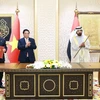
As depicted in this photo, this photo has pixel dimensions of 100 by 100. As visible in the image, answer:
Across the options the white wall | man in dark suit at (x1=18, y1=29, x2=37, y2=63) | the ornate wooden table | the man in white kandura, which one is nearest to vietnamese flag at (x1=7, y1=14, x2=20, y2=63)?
the white wall

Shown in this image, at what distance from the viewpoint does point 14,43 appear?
7.14 m

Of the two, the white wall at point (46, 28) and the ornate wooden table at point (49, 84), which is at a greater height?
the white wall at point (46, 28)

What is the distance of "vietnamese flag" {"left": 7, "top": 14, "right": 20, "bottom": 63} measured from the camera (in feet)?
22.7

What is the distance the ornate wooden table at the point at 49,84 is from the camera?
428 cm

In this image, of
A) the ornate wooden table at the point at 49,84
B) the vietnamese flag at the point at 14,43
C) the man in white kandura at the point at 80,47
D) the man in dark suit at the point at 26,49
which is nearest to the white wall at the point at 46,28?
the vietnamese flag at the point at 14,43

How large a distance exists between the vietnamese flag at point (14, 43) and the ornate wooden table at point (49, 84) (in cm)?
264

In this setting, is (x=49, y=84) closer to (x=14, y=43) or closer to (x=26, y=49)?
(x=26, y=49)

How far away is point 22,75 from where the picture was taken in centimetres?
Result: 427

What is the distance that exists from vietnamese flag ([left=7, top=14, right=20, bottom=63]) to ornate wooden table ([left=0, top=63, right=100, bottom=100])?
104 inches

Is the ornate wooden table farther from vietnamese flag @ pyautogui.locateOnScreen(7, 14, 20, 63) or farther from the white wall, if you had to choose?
the white wall

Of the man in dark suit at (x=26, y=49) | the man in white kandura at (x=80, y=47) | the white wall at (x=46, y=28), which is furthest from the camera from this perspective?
the white wall at (x=46, y=28)

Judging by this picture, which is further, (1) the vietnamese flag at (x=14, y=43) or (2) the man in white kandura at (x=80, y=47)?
(1) the vietnamese flag at (x=14, y=43)

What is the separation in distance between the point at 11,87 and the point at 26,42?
4.99 ft

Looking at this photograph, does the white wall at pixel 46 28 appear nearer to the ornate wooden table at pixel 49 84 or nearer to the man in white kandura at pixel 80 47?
the man in white kandura at pixel 80 47
